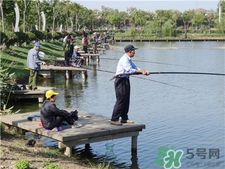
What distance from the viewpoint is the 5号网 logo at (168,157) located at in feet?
30.8

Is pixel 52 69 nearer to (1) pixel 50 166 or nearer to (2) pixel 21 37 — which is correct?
(2) pixel 21 37

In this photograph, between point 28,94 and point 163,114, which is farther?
point 28,94

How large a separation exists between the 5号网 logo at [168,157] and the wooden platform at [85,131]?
0.59m

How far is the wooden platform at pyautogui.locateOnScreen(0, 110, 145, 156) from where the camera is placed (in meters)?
9.00

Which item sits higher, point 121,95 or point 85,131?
point 121,95

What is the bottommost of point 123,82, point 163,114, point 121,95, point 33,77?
point 163,114

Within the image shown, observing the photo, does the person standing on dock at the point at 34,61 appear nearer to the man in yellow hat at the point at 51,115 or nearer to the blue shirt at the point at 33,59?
the blue shirt at the point at 33,59

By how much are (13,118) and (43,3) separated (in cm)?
4871

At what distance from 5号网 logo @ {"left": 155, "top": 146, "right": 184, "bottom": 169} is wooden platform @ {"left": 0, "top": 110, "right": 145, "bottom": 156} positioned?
59cm

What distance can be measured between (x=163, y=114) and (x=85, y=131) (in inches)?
204

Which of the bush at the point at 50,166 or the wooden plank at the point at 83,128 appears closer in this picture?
the bush at the point at 50,166

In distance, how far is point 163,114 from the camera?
45.9 ft

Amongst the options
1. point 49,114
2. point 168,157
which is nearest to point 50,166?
point 49,114

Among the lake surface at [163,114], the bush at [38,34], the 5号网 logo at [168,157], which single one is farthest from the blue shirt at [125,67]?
the bush at [38,34]
